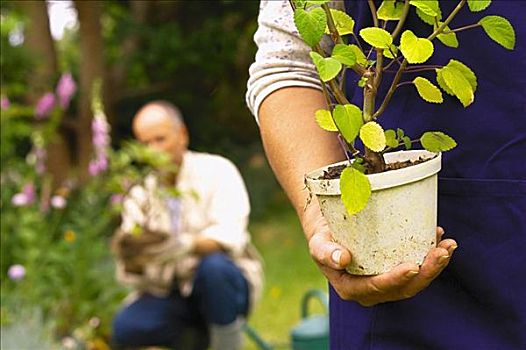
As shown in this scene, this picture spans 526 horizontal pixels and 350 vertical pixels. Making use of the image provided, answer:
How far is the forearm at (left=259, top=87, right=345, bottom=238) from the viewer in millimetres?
1339

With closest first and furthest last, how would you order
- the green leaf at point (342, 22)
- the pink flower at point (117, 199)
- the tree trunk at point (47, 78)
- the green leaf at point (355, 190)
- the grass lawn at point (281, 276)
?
1. the green leaf at point (355, 190)
2. the green leaf at point (342, 22)
3. the pink flower at point (117, 199)
4. the grass lawn at point (281, 276)
5. the tree trunk at point (47, 78)

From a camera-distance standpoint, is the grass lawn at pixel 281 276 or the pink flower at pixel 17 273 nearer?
the pink flower at pixel 17 273

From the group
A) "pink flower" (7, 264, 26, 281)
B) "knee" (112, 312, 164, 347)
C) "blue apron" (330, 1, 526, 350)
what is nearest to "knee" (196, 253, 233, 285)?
"knee" (112, 312, 164, 347)

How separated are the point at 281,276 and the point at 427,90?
7.18 meters

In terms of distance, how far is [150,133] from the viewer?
4895 mm

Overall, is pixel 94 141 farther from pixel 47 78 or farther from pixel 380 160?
pixel 380 160

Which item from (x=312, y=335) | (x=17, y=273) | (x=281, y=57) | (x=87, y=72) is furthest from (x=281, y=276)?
(x=281, y=57)

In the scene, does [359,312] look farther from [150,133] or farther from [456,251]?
[150,133]

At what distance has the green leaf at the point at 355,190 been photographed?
1.09m

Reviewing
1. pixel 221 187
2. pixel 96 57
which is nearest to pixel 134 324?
pixel 221 187

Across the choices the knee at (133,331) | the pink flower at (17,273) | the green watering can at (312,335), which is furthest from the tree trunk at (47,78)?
the green watering can at (312,335)

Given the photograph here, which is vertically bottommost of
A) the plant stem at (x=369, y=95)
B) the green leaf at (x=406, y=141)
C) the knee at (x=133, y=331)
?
the knee at (x=133, y=331)

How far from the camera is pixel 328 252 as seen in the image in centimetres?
115

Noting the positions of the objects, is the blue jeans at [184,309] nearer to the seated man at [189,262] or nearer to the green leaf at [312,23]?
the seated man at [189,262]
